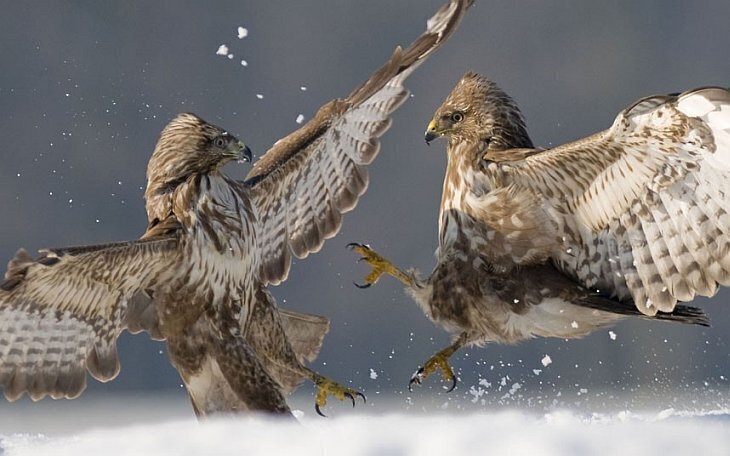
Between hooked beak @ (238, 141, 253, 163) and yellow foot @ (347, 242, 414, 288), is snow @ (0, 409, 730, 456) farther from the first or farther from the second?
hooked beak @ (238, 141, 253, 163)

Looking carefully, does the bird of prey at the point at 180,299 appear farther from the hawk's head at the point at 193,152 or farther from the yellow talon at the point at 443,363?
the yellow talon at the point at 443,363

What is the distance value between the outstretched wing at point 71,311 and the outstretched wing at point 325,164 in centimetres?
128

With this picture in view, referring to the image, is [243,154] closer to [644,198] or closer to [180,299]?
[180,299]

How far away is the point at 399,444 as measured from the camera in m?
7.25

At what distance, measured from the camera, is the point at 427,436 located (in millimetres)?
7383

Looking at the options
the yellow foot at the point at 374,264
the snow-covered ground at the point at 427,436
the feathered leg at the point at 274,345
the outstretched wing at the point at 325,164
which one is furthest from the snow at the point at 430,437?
the outstretched wing at the point at 325,164

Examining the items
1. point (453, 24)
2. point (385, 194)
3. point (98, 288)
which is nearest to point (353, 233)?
point (385, 194)

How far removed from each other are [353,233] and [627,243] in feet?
35.7

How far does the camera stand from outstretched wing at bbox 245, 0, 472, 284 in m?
8.35

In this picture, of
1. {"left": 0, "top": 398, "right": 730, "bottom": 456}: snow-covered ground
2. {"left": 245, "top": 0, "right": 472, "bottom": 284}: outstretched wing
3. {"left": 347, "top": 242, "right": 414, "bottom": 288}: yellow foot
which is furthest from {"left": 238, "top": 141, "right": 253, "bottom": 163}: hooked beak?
{"left": 0, "top": 398, "right": 730, "bottom": 456}: snow-covered ground

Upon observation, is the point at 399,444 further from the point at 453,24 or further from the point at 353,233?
the point at 353,233

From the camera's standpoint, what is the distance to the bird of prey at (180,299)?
6914 millimetres

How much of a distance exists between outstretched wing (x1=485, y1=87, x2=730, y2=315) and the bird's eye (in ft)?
5.59

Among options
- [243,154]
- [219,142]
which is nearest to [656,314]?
[243,154]
